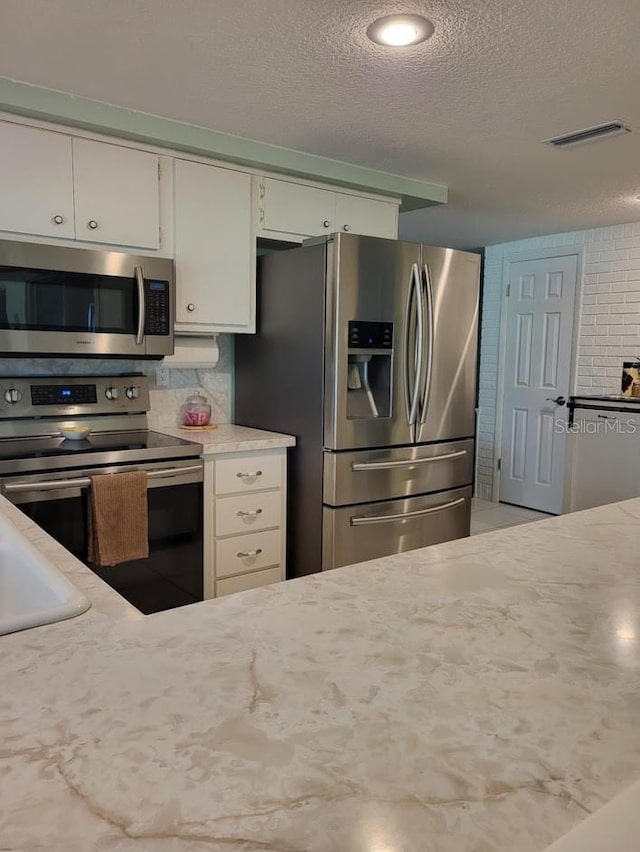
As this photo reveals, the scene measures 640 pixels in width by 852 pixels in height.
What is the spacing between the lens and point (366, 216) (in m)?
3.31

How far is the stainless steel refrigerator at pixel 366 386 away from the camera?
2.77 metres

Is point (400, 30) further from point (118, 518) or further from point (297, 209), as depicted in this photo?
point (118, 518)

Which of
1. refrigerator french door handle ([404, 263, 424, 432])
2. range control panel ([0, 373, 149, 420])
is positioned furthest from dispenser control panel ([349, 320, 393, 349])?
range control panel ([0, 373, 149, 420])

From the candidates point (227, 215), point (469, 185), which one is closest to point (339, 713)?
point (227, 215)

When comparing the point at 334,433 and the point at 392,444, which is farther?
the point at 392,444

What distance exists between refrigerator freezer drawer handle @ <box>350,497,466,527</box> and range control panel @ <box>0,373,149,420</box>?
1.11 m

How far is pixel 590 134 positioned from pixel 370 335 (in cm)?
121

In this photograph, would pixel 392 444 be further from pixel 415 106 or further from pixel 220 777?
pixel 220 777

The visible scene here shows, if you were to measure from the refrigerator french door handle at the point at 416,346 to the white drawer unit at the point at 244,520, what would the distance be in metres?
0.62

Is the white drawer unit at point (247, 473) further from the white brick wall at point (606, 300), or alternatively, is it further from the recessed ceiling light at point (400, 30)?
the white brick wall at point (606, 300)

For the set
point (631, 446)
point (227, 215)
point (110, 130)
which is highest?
point (110, 130)

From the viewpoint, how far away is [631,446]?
3973 mm

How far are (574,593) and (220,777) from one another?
24.9 inches

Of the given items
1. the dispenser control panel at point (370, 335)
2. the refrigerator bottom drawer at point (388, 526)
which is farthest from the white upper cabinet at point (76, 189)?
the refrigerator bottom drawer at point (388, 526)
